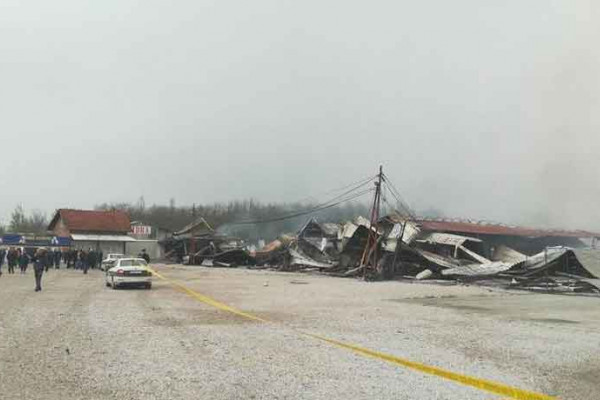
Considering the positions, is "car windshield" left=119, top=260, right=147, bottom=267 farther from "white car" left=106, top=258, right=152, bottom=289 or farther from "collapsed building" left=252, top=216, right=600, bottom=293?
"collapsed building" left=252, top=216, right=600, bottom=293

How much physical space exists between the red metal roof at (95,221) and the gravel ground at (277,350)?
2281 inches

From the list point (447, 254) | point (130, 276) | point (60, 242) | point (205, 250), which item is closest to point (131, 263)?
point (130, 276)

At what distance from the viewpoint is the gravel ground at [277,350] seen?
7398 millimetres

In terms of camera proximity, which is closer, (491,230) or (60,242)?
(491,230)

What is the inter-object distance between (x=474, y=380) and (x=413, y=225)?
41216mm

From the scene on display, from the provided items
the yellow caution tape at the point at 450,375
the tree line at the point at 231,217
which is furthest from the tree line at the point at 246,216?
the yellow caution tape at the point at 450,375

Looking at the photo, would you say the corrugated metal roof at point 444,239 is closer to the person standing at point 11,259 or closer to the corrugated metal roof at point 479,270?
the corrugated metal roof at point 479,270

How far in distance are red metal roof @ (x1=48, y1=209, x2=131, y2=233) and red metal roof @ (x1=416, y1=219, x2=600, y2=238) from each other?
38662 mm

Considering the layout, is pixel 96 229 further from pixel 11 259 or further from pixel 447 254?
pixel 447 254

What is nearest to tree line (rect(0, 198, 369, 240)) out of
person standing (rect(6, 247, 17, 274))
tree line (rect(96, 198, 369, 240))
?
tree line (rect(96, 198, 369, 240))

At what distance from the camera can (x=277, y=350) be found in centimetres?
1016

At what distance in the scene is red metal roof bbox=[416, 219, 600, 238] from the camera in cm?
5678

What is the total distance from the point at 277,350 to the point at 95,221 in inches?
2797

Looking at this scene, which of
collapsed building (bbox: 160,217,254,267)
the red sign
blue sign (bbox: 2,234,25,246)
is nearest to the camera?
blue sign (bbox: 2,234,25,246)
